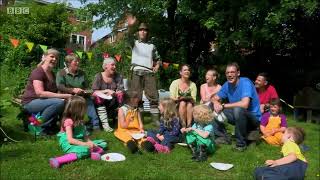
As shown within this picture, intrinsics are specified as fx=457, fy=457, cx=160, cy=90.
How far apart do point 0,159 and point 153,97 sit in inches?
141

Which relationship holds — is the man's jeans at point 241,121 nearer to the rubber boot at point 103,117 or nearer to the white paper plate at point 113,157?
the white paper plate at point 113,157

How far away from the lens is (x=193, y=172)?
5.90 meters

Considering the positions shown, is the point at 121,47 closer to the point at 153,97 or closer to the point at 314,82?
the point at 314,82

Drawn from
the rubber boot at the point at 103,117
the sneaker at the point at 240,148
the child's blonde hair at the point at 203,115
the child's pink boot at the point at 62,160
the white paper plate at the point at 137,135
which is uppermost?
the child's blonde hair at the point at 203,115

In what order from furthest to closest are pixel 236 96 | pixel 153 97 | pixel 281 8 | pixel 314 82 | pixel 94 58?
1. pixel 94 58
2. pixel 314 82
3. pixel 281 8
4. pixel 153 97
5. pixel 236 96

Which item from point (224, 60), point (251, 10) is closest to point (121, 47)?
point (224, 60)

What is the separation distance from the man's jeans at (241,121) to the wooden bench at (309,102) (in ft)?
16.1

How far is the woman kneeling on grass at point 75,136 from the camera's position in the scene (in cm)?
602

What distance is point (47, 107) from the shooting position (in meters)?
6.97

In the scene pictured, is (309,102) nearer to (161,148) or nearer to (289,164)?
(161,148)

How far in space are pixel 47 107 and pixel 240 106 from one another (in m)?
2.96

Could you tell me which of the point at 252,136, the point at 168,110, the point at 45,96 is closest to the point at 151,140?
the point at 168,110

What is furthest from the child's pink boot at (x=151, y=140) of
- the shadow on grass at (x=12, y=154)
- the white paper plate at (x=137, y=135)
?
the shadow on grass at (x=12, y=154)

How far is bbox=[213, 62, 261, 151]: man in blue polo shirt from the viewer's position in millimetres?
7000
